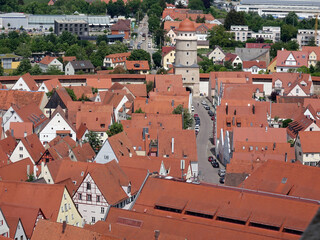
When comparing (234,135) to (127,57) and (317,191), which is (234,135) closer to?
(317,191)

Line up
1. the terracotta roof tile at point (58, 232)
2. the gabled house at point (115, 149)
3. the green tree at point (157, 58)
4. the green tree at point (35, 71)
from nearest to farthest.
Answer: the terracotta roof tile at point (58, 232) < the gabled house at point (115, 149) < the green tree at point (35, 71) < the green tree at point (157, 58)

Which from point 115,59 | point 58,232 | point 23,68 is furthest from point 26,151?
point 115,59

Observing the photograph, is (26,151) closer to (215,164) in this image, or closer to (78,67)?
(215,164)

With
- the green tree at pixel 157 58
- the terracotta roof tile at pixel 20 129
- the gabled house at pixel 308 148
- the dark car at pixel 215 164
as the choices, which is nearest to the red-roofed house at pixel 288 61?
the green tree at pixel 157 58

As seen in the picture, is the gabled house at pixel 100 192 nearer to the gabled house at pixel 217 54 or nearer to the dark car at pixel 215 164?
the dark car at pixel 215 164

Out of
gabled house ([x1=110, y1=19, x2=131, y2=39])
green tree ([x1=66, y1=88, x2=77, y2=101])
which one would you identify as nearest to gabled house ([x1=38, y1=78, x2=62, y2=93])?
green tree ([x1=66, y1=88, x2=77, y2=101])

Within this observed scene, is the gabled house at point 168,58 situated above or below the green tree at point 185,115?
below

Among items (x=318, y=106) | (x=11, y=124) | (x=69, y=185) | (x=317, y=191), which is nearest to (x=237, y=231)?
(x=317, y=191)
